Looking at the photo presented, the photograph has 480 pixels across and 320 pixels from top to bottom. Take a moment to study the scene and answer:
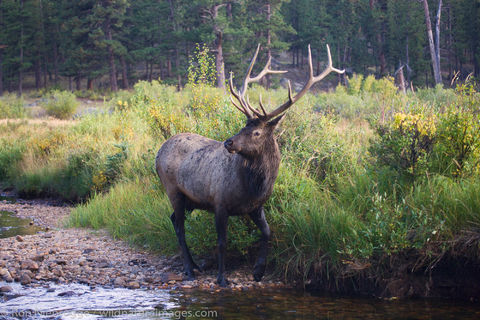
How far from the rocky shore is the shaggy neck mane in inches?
52.6

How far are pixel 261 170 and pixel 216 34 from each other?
31.8 metres

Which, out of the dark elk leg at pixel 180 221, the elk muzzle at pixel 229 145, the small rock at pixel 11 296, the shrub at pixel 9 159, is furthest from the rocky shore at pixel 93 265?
the shrub at pixel 9 159

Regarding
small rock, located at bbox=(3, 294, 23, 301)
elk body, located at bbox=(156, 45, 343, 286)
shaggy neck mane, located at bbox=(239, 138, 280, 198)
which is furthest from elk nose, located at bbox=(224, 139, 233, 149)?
small rock, located at bbox=(3, 294, 23, 301)

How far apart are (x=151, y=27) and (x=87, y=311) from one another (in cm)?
5072

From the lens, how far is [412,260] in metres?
5.66

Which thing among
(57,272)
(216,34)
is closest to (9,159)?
(57,272)

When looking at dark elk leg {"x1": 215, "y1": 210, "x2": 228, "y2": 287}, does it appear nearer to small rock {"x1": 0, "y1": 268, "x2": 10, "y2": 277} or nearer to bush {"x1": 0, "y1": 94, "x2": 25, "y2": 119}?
small rock {"x1": 0, "y1": 268, "x2": 10, "y2": 277}

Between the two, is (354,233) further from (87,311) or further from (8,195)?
(8,195)

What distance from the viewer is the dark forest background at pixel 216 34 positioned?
42500mm

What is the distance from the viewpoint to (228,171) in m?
6.07

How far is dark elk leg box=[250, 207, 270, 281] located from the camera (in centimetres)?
623

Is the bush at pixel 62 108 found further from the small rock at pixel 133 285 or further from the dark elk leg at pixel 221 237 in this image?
the dark elk leg at pixel 221 237

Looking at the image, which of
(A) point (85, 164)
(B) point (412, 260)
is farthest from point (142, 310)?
(A) point (85, 164)

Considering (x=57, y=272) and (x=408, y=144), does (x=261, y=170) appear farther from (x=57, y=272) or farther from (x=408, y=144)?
(x=57, y=272)
